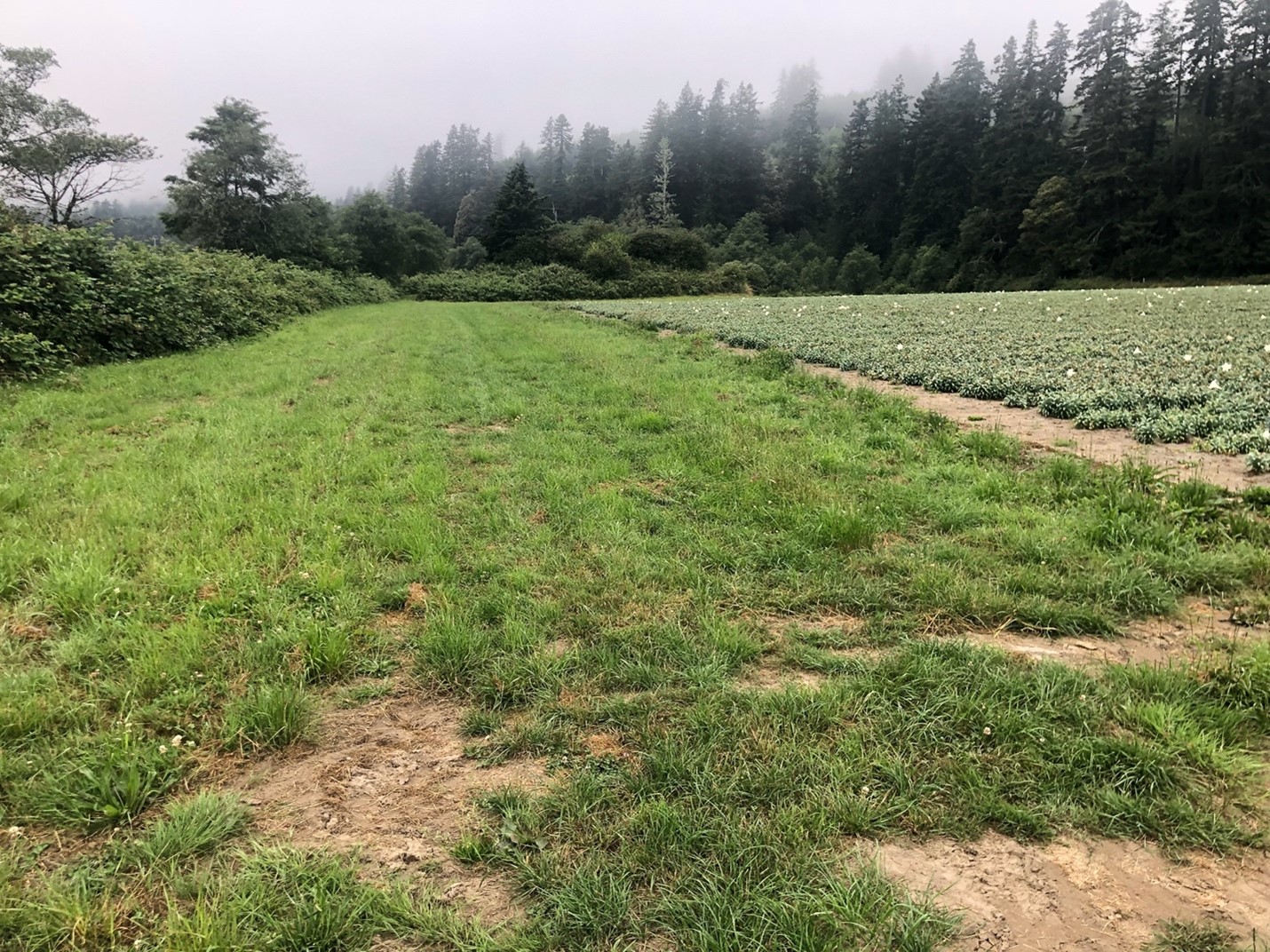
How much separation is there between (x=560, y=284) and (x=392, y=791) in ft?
160

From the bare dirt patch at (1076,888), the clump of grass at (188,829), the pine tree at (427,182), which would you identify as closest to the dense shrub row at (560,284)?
the clump of grass at (188,829)

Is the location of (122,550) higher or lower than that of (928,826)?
higher

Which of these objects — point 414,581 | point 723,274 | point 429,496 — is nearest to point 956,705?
point 414,581

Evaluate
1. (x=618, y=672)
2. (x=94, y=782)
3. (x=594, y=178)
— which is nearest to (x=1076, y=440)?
(x=618, y=672)

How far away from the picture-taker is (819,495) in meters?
4.66

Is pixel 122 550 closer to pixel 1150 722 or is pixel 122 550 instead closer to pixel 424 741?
pixel 424 741

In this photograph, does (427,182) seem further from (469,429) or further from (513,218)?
(469,429)

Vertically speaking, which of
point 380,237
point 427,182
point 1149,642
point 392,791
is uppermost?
point 427,182

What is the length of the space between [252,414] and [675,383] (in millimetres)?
5573

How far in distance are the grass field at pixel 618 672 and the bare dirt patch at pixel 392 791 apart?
65 mm

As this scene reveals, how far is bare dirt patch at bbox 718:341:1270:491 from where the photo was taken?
4516mm

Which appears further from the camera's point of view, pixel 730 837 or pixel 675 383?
pixel 675 383

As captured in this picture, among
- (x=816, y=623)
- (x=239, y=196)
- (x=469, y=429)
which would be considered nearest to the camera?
(x=816, y=623)

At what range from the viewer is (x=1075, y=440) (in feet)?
18.6
